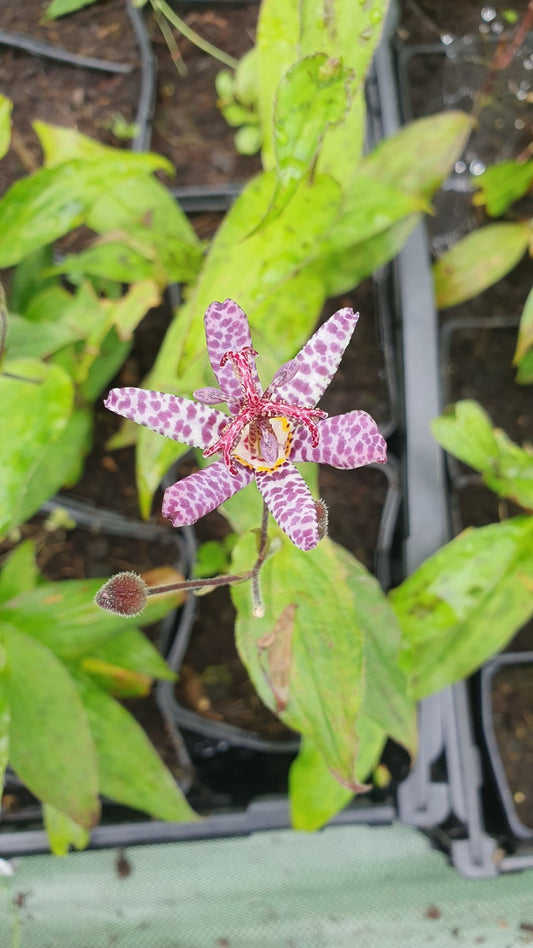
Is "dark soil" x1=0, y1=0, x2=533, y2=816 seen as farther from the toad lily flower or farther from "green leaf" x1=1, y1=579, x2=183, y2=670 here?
the toad lily flower

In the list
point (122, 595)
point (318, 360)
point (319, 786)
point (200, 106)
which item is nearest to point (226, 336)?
point (318, 360)

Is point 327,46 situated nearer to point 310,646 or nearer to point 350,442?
point 350,442

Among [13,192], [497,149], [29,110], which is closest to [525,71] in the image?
[497,149]

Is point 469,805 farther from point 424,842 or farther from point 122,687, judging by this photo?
point 122,687

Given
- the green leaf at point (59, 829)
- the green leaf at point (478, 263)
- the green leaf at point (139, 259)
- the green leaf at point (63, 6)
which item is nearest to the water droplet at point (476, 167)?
the green leaf at point (478, 263)

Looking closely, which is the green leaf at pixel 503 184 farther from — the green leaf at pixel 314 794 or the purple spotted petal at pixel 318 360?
the green leaf at pixel 314 794

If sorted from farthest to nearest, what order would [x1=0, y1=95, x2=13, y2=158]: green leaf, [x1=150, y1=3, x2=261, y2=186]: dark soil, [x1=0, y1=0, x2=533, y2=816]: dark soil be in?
[x1=150, y1=3, x2=261, y2=186]: dark soil
[x1=0, y1=0, x2=533, y2=816]: dark soil
[x1=0, y1=95, x2=13, y2=158]: green leaf

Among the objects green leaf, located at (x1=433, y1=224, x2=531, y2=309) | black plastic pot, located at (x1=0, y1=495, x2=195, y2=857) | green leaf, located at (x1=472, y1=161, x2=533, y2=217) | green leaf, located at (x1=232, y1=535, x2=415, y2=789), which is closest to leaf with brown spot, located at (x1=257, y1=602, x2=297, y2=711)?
green leaf, located at (x1=232, y1=535, x2=415, y2=789)
